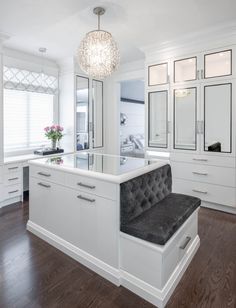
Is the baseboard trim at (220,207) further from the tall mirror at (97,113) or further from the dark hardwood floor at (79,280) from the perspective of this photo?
the tall mirror at (97,113)

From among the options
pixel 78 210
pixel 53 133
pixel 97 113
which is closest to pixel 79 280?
pixel 78 210

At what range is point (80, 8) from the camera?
8.41 feet

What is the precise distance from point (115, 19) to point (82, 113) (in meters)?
2.31

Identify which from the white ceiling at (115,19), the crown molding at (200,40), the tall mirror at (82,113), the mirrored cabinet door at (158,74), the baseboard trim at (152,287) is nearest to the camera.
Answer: the baseboard trim at (152,287)

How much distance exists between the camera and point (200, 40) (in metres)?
3.40

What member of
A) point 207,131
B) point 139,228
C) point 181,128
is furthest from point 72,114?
point 139,228

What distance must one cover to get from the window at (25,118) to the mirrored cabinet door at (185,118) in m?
2.69

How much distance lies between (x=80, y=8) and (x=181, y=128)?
232 centimetres

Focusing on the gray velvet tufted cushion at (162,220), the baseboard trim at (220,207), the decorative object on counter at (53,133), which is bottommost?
the baseboard trim at (220,207)

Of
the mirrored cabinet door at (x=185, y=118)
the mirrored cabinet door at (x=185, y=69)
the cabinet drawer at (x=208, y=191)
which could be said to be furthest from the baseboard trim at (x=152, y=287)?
Result: the mirrored cabinet door at (x=185, y=69)

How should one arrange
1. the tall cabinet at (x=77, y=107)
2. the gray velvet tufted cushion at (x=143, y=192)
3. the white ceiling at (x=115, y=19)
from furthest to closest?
the tall cabinet at (x=77, y=107)
the white ceiling at (x=115, y=19)
the gray velvet tufted cushion at (x=143, y=192)

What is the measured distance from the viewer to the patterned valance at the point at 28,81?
13.0ft

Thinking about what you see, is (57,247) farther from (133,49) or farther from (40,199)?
(133,49)

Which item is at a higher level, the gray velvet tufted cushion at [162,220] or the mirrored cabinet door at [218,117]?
the mirrored cabinet door at [218,117]
